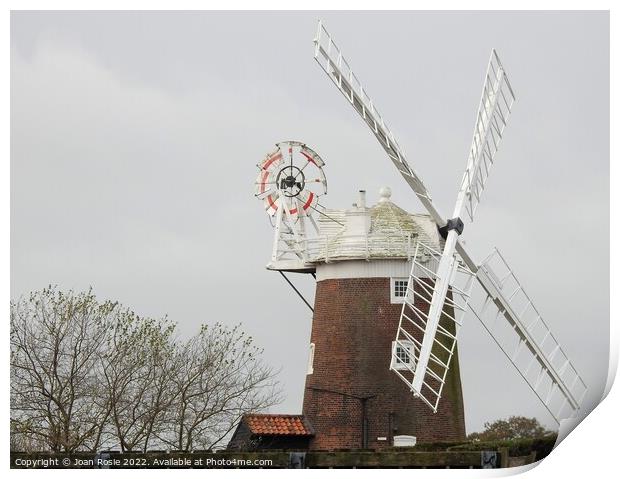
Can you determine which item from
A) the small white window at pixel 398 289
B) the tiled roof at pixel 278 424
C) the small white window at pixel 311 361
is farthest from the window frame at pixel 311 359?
the small white window at pixel 398 289

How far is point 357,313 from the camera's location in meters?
42.8

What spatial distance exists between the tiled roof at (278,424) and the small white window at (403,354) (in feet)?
9.09

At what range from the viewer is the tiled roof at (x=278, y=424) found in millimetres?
42469

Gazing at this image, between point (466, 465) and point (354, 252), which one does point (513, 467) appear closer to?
point (466, 465)

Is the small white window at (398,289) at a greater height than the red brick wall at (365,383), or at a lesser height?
greater

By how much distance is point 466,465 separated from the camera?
3750 centimetres

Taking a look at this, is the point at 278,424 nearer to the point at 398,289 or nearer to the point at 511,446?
the point at 398,289

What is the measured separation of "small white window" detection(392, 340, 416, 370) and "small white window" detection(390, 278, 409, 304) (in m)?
1.06

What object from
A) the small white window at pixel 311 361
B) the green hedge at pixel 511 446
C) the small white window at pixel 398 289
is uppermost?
the small white window at pixel 398 289

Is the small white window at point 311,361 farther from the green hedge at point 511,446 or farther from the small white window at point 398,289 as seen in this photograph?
the green hedge at point 511,446

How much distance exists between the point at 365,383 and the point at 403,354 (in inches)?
43.8

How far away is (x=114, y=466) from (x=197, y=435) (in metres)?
5.23

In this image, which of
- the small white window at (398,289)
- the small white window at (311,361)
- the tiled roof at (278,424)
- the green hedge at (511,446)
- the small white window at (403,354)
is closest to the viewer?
the green hedge at (511,446)
